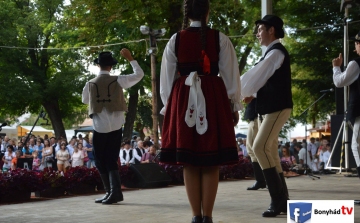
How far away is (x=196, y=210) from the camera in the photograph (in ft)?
16.8

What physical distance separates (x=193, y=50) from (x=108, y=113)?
301 centimetres

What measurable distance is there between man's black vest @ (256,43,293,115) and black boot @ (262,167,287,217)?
0.65 meters

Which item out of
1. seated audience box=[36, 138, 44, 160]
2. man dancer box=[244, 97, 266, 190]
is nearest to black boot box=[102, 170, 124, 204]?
man dancer box=[244, 97, 266, 190]

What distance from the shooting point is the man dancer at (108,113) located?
7.96 meters

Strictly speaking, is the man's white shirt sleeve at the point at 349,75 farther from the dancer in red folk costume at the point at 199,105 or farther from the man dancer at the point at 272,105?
the dancer in red folk costume at the point at 199,105

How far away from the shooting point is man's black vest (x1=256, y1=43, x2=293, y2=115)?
634cm

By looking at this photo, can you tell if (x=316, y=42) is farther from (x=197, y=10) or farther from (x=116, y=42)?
(x=197, y=10)

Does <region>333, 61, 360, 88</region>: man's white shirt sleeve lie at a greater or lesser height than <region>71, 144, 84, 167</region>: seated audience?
greater

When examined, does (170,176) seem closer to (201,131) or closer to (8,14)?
(201,131)

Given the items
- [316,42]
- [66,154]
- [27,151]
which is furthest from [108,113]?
[316,42]

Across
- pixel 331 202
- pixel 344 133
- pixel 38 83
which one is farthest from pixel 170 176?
pixel 38 83

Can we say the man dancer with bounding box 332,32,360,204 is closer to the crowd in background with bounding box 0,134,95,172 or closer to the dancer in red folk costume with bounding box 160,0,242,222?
the dancer in red folk costume with bounding box 160,0,242,222

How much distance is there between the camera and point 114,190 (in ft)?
25.8

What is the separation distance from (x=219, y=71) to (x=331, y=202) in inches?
63.9
